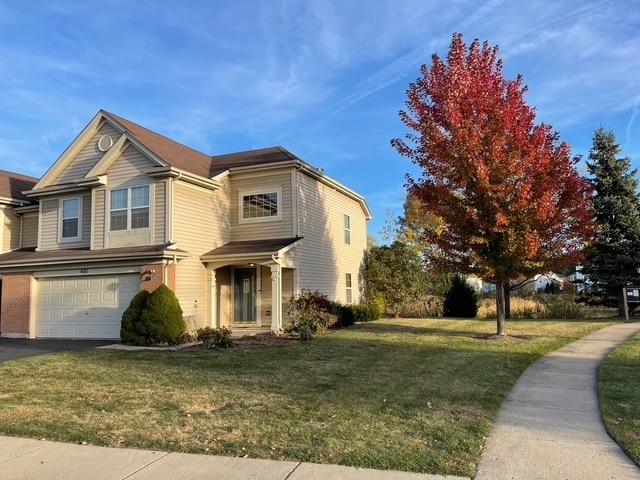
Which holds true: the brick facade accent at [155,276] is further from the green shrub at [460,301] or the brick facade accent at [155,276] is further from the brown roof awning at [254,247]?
the green shrub at [460,301]

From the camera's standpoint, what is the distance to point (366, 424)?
5.75 meters

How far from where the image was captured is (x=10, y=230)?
2033cm

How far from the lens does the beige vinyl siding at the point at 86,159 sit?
59.2ft

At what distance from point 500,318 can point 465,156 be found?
4.68 m

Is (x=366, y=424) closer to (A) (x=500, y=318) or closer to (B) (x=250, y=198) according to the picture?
(A) (x=500, y=318)

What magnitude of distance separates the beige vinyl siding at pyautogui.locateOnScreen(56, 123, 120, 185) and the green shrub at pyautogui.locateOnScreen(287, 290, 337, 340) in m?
8.82

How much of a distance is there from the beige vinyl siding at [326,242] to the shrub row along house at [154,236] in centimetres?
10

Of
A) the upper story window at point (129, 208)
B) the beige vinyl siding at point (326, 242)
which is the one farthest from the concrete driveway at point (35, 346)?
the beige vinyl siding at point (326, 242)

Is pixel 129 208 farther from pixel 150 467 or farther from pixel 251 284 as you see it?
pixel 150 467

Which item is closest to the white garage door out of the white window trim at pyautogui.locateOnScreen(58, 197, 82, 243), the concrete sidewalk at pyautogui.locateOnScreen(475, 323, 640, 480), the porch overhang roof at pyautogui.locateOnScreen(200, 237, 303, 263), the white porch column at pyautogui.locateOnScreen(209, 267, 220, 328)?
the white window trim at pyautogui.locateOnScreen(58, 197, 82, 243)

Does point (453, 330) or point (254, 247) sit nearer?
point (453, 330)

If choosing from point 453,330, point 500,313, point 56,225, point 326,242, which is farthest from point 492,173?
point 56,225

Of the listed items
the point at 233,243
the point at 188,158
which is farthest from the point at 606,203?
the point at 188,158

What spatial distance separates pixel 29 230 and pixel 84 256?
6.34 metres
